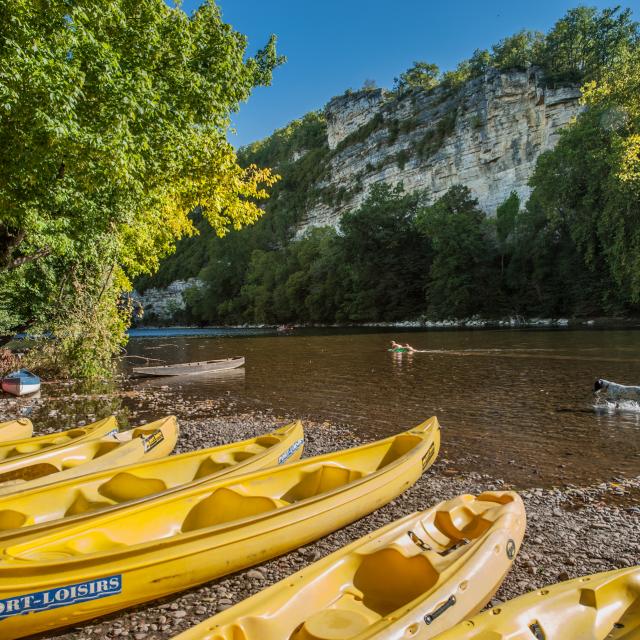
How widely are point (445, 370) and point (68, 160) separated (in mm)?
14817

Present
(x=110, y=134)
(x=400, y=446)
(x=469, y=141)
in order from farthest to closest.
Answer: (x=469, y=141)
(x=110, y=134)
(x=400, y=446)

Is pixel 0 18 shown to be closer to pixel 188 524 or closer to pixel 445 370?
pixel 188 524

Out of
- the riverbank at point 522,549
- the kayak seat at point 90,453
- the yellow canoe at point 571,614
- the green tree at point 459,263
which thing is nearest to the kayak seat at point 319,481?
the riverbank at point 522,549

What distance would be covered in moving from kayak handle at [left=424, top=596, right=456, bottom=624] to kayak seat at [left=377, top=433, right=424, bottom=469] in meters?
3.51

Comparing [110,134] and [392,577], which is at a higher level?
[110,134]

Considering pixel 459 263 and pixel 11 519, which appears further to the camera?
pixel 459 263

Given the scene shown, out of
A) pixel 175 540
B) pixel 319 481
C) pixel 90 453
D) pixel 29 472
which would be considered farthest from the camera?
pixel 90 453

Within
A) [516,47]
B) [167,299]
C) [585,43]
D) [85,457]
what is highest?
[516,47]

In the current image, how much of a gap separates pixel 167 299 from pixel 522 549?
109834 mm

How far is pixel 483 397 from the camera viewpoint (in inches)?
513

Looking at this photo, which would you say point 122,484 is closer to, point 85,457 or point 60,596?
point 85,457

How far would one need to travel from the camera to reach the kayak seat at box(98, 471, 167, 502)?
5.25 meters

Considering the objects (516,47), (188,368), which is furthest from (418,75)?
(188,368)

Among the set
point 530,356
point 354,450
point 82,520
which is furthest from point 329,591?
point 530,356
